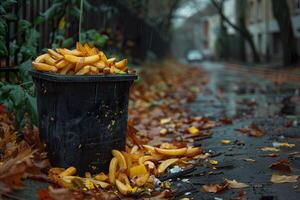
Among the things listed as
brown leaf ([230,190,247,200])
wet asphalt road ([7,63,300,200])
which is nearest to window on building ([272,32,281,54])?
wet asphalt road ([7,63,300,200])

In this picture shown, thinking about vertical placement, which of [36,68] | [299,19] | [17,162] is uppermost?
[299,19]

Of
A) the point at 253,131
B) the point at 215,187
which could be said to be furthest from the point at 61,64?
the point at 253,131

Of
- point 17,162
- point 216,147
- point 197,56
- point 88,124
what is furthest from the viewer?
point 197,56

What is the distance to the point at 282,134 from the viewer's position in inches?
228

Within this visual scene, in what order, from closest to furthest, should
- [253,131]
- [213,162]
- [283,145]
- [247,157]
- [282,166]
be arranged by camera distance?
[282,166], [213,162], [247,157], [283,145], [253,131]

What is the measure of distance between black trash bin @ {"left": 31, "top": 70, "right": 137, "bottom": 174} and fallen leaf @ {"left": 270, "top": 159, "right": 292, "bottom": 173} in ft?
4.56

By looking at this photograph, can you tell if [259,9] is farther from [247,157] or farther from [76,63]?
[76,63]

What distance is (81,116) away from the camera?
382 centimetres

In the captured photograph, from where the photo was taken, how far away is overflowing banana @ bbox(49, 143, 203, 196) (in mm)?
3674

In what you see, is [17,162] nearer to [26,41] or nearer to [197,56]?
[26,41]

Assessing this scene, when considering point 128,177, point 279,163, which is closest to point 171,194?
point 128,177

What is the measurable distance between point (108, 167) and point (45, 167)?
55 centimetres

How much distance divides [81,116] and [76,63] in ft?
1.46

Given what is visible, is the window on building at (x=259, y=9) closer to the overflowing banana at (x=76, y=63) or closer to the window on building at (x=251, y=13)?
the window on building at (x=251, y=13)
